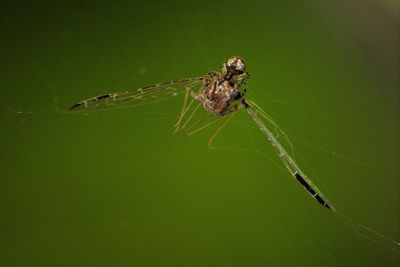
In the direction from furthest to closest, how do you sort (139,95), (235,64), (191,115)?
(191,115) < (235,64) < (139,95)

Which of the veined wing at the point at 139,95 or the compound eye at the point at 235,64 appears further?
the compound eye at the point at 235,64

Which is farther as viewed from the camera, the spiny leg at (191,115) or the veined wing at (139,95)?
the spiny leg at (191,115)

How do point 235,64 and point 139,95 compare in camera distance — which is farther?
point 235,64

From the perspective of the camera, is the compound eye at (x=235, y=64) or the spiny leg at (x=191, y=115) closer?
the compound eye at (x=235, y=64)

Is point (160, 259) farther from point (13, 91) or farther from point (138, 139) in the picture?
point (13, 91)

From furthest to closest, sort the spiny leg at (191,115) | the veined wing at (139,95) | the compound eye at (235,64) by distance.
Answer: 1. the spiny leg at (191,115)
2. the compound eye at (235,64)
3. the veined wing at (139,95)

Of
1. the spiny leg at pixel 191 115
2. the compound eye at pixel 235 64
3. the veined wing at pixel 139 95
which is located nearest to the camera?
the veined wing at pixel 139 95

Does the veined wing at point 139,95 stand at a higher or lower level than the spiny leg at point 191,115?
lower

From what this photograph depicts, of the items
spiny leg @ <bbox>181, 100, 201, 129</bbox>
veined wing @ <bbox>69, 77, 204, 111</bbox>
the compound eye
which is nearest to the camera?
veined wing @ <bbox>69, 77, 204, 111</bbox>
